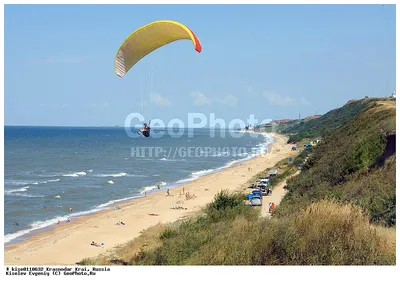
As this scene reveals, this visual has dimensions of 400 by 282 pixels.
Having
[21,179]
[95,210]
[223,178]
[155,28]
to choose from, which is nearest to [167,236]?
[155,28]

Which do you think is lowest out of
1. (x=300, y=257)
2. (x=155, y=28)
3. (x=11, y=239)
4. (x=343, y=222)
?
(x=11, y=239)

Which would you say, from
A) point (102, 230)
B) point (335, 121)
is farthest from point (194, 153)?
point (102, 230)

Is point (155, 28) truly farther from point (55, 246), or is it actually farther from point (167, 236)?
point (55, 246)

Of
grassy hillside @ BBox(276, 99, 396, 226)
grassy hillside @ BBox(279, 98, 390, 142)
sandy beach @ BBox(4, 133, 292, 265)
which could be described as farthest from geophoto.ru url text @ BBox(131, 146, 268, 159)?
grassy hillside @ BBox(276, 99, 396, 226)

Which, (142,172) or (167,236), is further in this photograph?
(142,172)

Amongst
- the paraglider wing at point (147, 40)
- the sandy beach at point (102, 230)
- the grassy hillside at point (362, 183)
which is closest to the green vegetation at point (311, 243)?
the grassy hillside at point (362, 183)

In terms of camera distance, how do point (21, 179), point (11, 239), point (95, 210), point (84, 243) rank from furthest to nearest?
1. point (21, 179)
2. point (95, 210)
3. point (11, 239)
4. point (84, 243)

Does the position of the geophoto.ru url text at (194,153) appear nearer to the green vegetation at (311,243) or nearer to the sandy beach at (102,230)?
the sandy beach at (102,230)

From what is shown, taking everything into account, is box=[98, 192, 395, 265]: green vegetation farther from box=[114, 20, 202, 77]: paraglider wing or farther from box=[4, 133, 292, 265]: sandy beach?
box=[4, 133, 292, 265]: sandy beach
